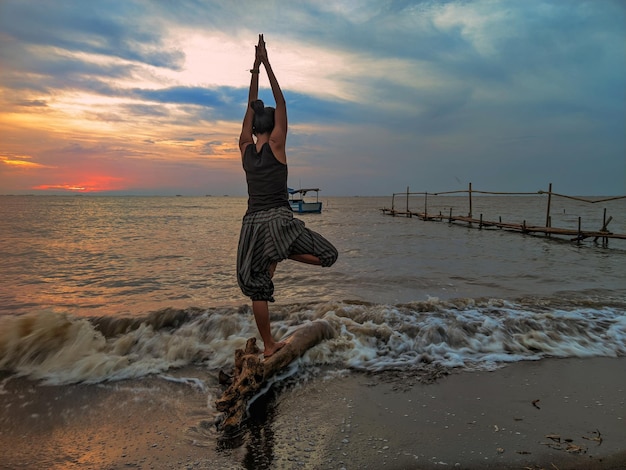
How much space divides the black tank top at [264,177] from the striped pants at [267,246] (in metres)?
0.09

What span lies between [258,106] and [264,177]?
65 centimetres

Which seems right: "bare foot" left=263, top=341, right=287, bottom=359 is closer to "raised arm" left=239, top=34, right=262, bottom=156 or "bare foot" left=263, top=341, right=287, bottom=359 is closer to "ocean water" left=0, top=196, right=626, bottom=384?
"ocean water" left=0, top=196, right=626, bottom=384

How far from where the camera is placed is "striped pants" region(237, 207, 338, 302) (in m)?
3.32

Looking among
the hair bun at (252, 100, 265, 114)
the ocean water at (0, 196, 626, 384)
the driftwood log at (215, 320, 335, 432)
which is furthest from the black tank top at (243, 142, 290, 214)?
the ocean water at (0, 196, 626, 384)

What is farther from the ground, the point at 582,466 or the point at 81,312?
the point at 582,466

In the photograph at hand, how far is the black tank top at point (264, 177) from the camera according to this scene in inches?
133

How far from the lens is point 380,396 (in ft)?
10.8

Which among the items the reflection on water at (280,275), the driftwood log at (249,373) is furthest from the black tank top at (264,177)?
the reflection on water at (280,275)

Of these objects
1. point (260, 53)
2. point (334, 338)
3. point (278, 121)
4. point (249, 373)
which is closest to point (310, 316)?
point (334, 338)

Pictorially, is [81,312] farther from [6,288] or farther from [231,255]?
[231,255]

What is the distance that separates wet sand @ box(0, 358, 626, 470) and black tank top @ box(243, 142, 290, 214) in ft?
5.56

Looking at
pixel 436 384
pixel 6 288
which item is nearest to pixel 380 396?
pixel 436 384

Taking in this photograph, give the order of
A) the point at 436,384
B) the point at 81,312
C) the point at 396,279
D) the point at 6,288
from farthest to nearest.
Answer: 1. the point at 396,279
2. the point at 6,288
3. the point at 81,312
4. the point at 436,384

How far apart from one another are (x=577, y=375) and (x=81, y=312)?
291 inches
